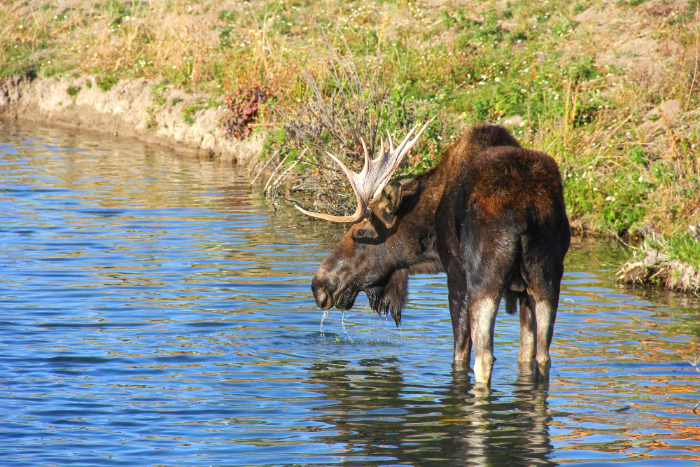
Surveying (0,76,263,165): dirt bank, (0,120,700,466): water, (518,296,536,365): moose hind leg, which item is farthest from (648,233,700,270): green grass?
(0,76,263,165): dirt bank

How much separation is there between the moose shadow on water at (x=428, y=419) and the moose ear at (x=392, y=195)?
4.48 feet

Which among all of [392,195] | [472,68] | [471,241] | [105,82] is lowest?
[471,241]

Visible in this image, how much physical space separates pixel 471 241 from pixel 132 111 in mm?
17010

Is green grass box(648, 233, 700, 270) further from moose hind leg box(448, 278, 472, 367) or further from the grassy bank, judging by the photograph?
moose hind leg box(448, 278, 472, 367)

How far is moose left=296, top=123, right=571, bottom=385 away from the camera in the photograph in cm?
629

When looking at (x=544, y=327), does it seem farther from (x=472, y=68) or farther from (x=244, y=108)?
(x=244, y=108)

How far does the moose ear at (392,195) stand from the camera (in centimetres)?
736

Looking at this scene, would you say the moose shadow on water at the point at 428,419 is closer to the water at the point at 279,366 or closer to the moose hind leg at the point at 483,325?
the water at the point at 279,366

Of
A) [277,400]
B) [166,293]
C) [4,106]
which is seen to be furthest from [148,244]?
[4,106]

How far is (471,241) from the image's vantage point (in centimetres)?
648

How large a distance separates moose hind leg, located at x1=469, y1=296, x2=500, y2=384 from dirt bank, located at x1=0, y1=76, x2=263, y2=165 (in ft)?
40.2

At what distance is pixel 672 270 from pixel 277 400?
5.29 metres

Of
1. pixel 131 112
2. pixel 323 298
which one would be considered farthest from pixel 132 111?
pixel 323 298

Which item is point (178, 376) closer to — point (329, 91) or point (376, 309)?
point (376, 309)
